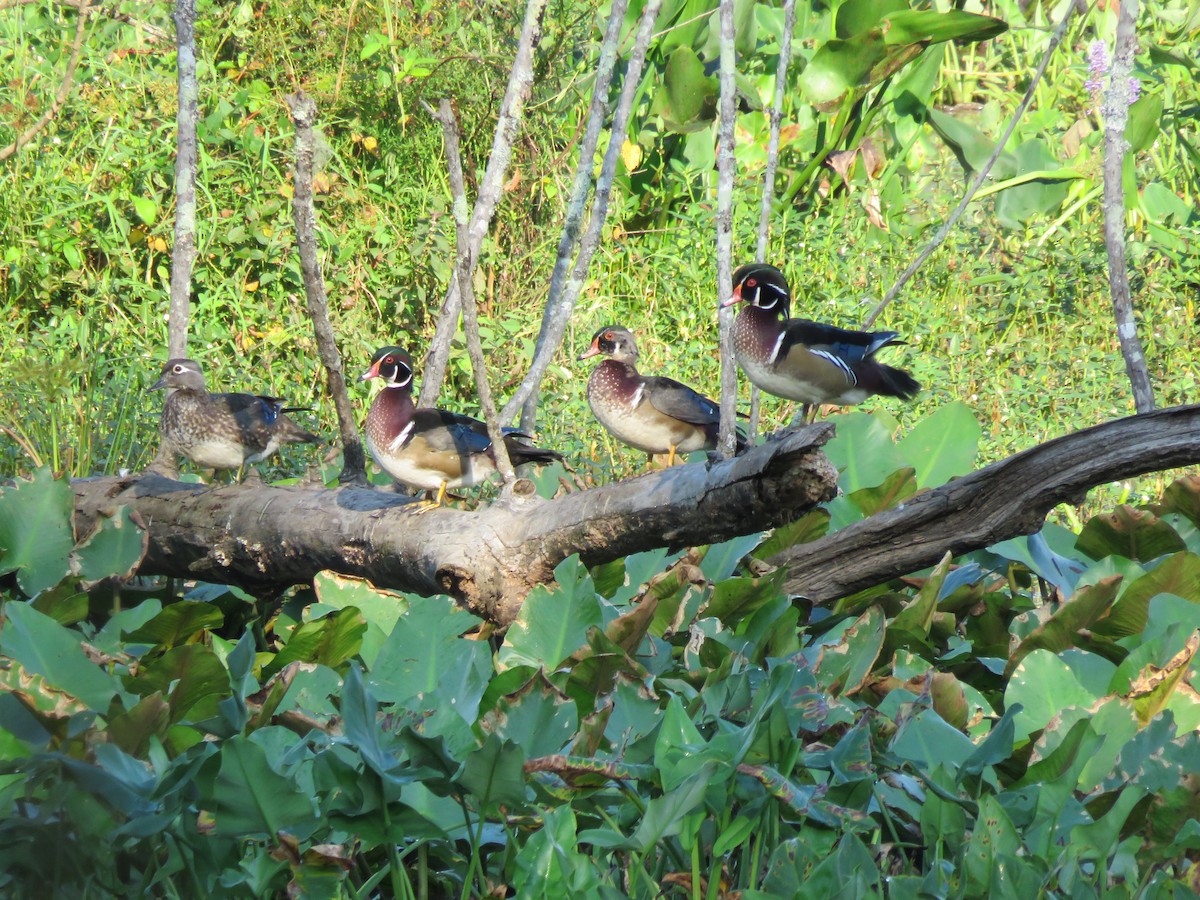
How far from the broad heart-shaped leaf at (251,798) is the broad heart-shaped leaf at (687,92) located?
20.9 feet

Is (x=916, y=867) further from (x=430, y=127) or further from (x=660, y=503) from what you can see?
(x=430, y=127)

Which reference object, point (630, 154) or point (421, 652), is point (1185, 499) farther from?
point (630, 154)

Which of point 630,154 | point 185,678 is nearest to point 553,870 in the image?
point 185,678

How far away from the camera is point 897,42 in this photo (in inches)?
282

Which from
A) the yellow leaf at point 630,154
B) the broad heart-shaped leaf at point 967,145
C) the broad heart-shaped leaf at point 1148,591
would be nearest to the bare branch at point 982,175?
the broad heart-shaped leaf at point 1148,591

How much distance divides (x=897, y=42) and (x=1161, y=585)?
5526 mm

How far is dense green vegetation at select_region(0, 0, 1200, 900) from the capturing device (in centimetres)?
153

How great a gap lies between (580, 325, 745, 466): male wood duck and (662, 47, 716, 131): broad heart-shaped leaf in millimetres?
3187

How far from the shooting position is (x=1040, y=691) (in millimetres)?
1968

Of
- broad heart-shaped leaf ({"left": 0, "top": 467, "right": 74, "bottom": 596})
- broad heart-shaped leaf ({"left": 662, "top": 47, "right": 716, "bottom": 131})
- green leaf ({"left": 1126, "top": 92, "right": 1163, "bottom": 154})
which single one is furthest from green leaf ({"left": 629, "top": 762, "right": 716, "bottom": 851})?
green leaf ({"left": 1126, "top": 92, "right": 1163, "bottom": 154})

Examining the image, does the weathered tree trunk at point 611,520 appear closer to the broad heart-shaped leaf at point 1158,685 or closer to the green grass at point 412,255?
the broad heart-shaped leaf at point 1158,685

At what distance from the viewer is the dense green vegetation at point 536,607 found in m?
1.53

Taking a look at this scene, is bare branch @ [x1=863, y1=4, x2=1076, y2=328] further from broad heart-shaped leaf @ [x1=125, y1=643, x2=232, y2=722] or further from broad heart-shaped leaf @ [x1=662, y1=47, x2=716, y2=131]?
broad heart-shaped leaf @ [x1=662, y1=47, x2=716, y2=131]

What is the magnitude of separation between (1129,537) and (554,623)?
130 cm
